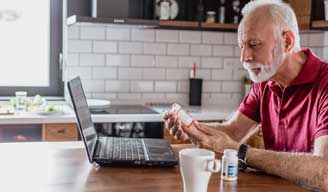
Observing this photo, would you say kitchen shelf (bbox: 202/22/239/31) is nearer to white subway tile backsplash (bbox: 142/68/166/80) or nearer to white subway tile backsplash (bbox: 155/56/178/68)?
white subway tile backsplash (bbox: 155/56/178/68)

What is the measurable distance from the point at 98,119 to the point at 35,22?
3.46 feet

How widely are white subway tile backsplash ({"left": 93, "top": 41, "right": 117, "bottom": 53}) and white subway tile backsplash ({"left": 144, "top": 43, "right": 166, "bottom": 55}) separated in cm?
24

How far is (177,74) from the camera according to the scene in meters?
3.65

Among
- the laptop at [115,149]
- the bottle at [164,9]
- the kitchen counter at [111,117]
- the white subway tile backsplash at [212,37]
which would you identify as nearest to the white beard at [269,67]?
the laptop at [115,149]

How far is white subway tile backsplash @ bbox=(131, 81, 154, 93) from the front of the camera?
3568 mm

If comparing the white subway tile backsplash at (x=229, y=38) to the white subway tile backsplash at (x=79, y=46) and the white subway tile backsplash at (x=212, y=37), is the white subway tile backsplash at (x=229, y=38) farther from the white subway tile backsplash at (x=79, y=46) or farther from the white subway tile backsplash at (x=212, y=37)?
the white subway tile backsplash at (x=79, y=46)

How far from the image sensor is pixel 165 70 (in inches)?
142

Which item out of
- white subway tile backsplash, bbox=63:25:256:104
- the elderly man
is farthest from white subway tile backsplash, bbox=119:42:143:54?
the elderly man

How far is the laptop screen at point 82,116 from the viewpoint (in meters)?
1.54

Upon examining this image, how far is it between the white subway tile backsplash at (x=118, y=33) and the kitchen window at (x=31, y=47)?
1.21ft

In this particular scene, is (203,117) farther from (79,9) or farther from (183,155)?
(183,155)

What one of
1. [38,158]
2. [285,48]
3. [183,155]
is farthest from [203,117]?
[183,155]

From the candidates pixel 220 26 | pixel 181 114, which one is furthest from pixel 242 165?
pixel 220 26

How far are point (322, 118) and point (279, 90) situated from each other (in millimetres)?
318
